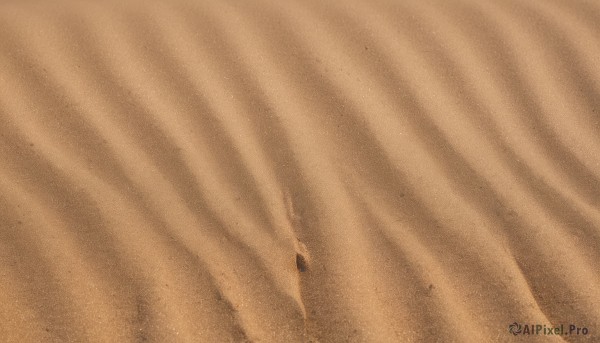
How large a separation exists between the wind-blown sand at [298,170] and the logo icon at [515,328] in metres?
0.01

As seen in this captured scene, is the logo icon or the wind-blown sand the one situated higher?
the wind-blown sand

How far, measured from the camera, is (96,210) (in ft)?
5.65

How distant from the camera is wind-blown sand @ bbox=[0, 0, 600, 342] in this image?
1.55 metres

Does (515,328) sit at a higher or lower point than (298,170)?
lower

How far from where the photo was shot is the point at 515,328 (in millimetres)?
1515

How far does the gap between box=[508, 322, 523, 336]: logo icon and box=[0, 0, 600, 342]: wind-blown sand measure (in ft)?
0.05

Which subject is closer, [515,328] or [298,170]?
[515,328]

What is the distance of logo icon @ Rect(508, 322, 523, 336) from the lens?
4.94 feet

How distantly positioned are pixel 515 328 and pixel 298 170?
67 cm

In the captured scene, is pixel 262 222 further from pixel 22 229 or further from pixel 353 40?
pixel 353 40

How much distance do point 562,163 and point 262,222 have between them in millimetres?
861

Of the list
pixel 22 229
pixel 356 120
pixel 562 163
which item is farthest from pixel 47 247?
pixel 562 163

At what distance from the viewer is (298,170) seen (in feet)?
6.05

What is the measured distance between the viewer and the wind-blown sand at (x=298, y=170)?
5.10 feet
